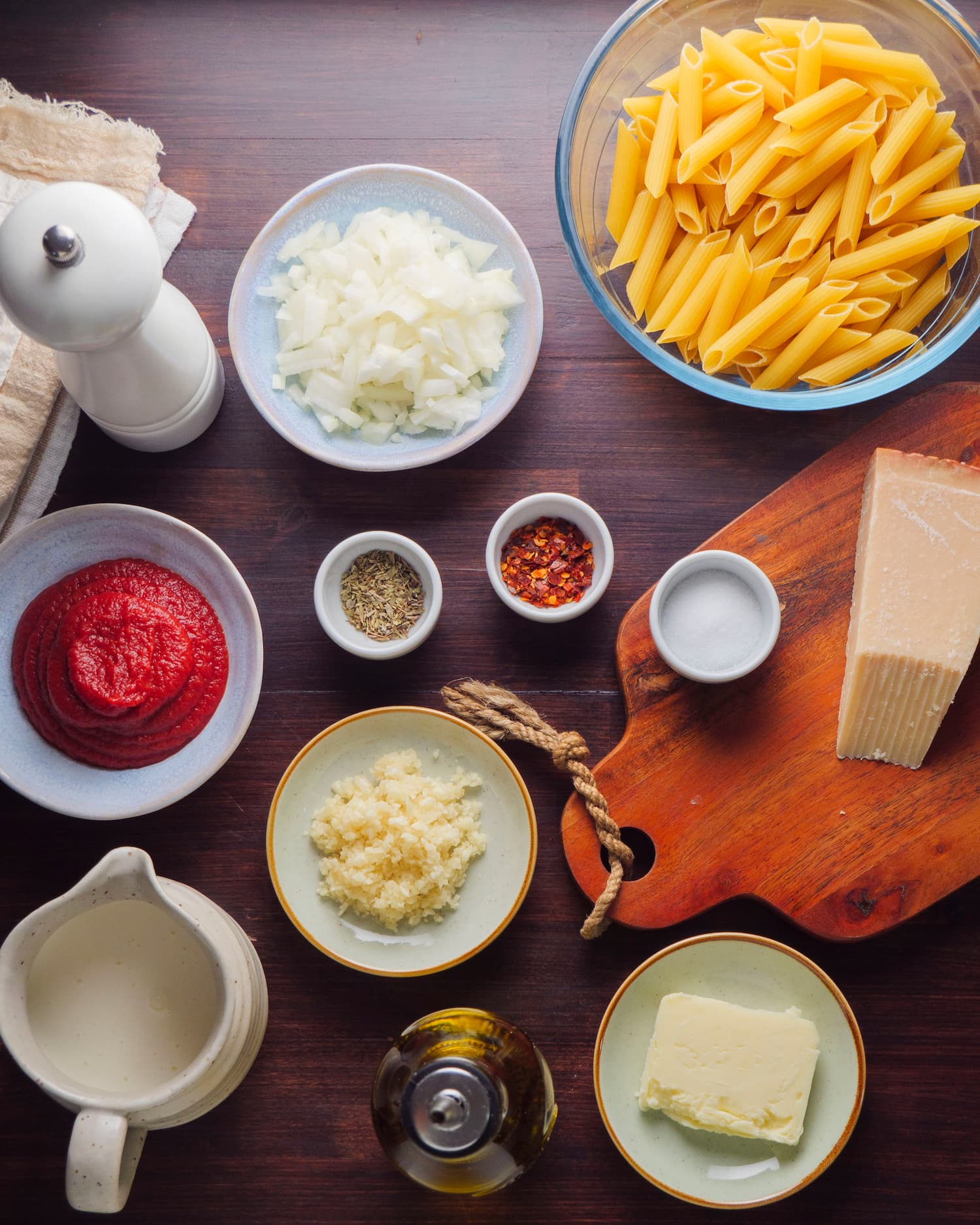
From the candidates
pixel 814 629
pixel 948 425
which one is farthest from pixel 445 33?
pixel 814 629

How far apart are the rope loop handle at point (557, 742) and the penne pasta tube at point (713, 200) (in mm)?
889

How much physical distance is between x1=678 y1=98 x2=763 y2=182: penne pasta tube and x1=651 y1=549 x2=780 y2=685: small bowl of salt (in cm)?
62

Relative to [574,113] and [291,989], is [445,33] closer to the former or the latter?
[574,113]

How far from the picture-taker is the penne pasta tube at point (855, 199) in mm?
1511

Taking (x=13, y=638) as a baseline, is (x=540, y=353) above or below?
above

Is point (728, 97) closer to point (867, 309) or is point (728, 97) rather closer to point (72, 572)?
point (867, 309)

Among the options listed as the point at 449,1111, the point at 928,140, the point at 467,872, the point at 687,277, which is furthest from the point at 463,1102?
the point at 928,140

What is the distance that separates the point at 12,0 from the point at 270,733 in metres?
1.48

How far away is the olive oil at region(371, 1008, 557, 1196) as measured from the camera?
4.53 ft

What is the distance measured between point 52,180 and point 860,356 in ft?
4.84

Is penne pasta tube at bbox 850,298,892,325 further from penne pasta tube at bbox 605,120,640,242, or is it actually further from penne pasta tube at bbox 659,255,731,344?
penne pasta tube at bbox 605,120,640,242

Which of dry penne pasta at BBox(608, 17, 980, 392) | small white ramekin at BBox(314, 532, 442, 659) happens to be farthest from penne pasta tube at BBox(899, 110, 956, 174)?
small white ramekin at BBox(314, 532, 442, 659)

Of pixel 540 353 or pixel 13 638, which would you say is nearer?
pixel 13 638

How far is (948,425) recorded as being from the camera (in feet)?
5.54
